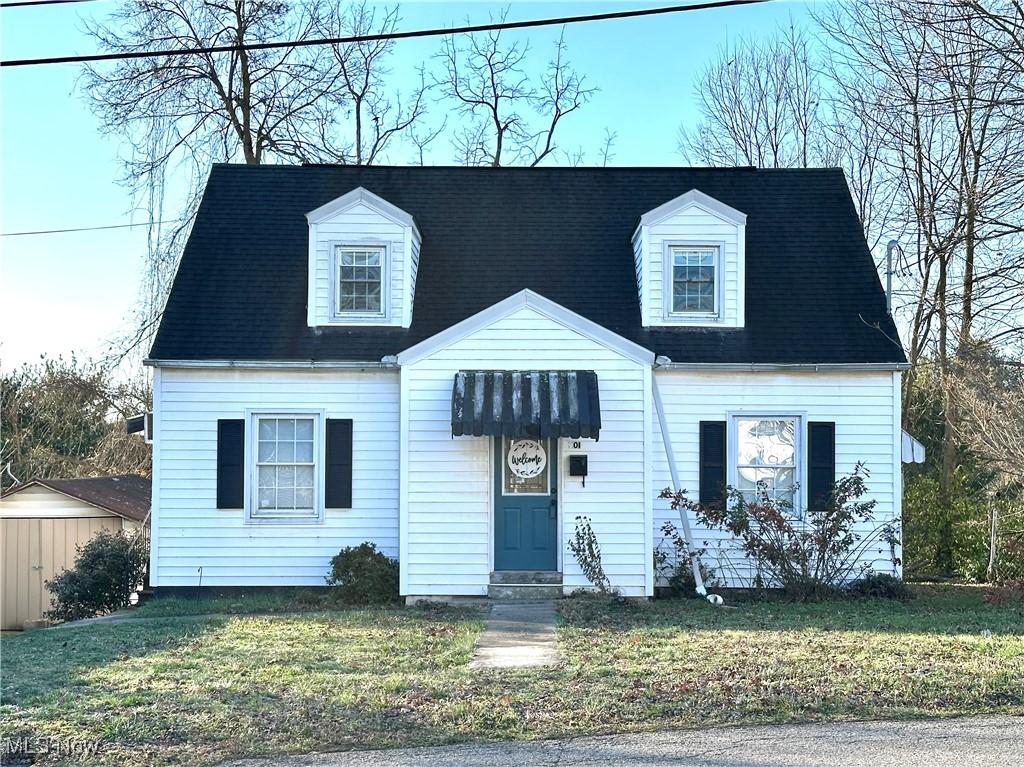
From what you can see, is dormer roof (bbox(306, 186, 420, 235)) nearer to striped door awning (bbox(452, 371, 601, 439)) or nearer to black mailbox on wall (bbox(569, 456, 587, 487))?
striped door awning (bbox(452, 371, 601, 439))

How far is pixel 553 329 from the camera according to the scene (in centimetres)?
1398

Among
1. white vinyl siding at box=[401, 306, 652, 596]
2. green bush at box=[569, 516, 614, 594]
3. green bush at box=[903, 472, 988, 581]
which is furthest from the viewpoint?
green bush at box=[903, 472, 988, 581]

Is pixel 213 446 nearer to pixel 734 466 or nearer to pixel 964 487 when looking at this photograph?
pixel 734 466

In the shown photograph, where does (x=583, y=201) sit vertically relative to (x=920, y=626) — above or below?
above

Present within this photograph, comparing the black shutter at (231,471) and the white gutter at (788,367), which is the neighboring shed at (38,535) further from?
the white gutter at (788,367)

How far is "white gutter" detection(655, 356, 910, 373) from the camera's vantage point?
48.2ft

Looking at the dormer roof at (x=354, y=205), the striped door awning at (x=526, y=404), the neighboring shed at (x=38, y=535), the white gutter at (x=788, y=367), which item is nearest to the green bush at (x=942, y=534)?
the white gutter at (x=788, y=367)

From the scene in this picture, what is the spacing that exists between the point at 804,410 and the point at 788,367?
672 millimetres

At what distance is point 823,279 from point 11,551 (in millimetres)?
13871

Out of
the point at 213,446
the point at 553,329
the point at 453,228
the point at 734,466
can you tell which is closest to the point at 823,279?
the point at 734,466

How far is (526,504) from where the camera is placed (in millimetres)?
14266

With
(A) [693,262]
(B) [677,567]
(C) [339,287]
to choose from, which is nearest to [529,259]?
(A) [693,262]

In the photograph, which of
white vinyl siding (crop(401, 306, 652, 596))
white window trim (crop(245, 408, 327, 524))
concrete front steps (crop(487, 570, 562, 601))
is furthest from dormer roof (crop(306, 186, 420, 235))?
concrete front steps (crop(487, 570, 562, 601))

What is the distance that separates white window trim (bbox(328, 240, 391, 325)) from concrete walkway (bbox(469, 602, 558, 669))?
15.2 feet
